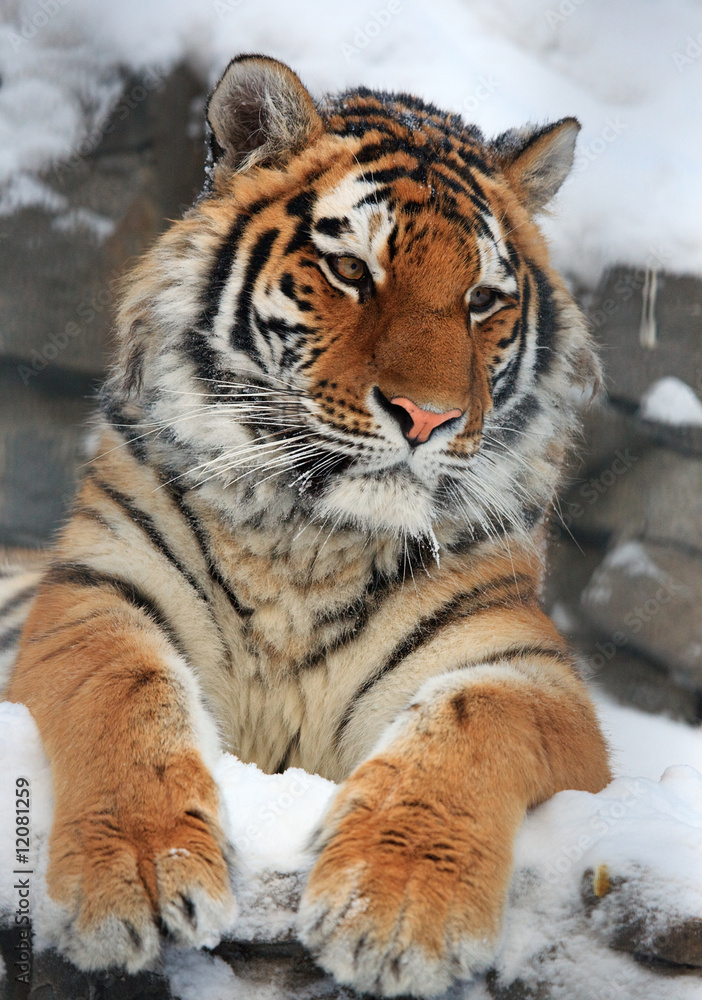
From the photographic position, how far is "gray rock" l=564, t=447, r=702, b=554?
254 cm

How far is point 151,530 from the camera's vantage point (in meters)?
1.11

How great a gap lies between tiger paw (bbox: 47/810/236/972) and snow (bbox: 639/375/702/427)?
84.9 inches

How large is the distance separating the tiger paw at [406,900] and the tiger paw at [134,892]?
9 centimetres

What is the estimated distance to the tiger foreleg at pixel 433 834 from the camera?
26.7 inches

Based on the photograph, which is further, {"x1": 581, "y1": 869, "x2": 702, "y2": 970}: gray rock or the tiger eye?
the tiger eye

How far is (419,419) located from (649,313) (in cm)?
177

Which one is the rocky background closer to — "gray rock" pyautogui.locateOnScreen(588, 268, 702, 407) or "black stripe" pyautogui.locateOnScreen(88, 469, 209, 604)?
"gray rock" pyautogui.locateOnScreen(588, 268, 702, 407)

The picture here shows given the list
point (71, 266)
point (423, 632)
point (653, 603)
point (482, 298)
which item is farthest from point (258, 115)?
point (653, 603)

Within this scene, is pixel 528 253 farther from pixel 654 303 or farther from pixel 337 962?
pixel 654 303

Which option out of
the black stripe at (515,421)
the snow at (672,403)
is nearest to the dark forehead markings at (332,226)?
the black stripe at (515,421)

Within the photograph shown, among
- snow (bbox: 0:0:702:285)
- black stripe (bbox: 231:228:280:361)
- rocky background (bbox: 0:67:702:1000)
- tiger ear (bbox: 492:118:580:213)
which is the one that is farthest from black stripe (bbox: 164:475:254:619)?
rocky background (bbox: 0:67:702:1000)

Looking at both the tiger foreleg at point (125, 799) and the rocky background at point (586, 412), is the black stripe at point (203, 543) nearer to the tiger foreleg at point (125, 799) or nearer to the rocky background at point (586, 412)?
the tiger foreleg at point (125, 799)

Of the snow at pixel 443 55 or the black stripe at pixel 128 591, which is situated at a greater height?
the snow at pixel 443 55

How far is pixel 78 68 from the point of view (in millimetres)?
1911
